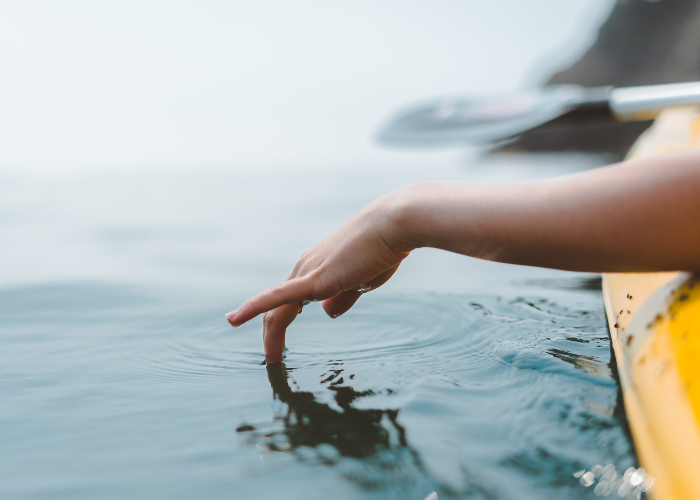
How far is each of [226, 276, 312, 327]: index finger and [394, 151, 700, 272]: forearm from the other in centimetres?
19

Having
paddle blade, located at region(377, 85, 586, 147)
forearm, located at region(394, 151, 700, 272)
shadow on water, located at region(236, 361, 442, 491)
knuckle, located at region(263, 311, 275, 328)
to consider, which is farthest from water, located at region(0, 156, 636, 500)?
paddle blade, located at region(377, 85, 586, 147)

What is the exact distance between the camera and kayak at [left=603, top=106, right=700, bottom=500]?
645 mm

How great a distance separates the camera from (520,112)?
8.68 feet

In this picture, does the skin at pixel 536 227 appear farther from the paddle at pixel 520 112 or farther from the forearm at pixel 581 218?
the paddle at pixel 520 112

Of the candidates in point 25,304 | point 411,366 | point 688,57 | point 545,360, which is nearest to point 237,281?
point 25,304

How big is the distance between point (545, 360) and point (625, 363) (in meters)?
0.16

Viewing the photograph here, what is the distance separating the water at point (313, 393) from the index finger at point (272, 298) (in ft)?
0.57

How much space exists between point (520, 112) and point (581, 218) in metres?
2.07

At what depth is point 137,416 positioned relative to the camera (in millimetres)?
948

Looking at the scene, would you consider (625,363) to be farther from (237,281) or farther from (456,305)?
(237,281)

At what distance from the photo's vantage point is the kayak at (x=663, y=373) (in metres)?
0.65

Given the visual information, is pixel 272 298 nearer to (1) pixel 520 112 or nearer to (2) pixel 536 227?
(2) pixel 536 227

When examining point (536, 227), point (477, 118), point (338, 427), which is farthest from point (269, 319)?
point (477, 118)

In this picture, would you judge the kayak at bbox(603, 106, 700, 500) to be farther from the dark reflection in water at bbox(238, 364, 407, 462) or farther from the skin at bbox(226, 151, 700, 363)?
the dark reflection in water at bbox(238, 364, 407, 462)
